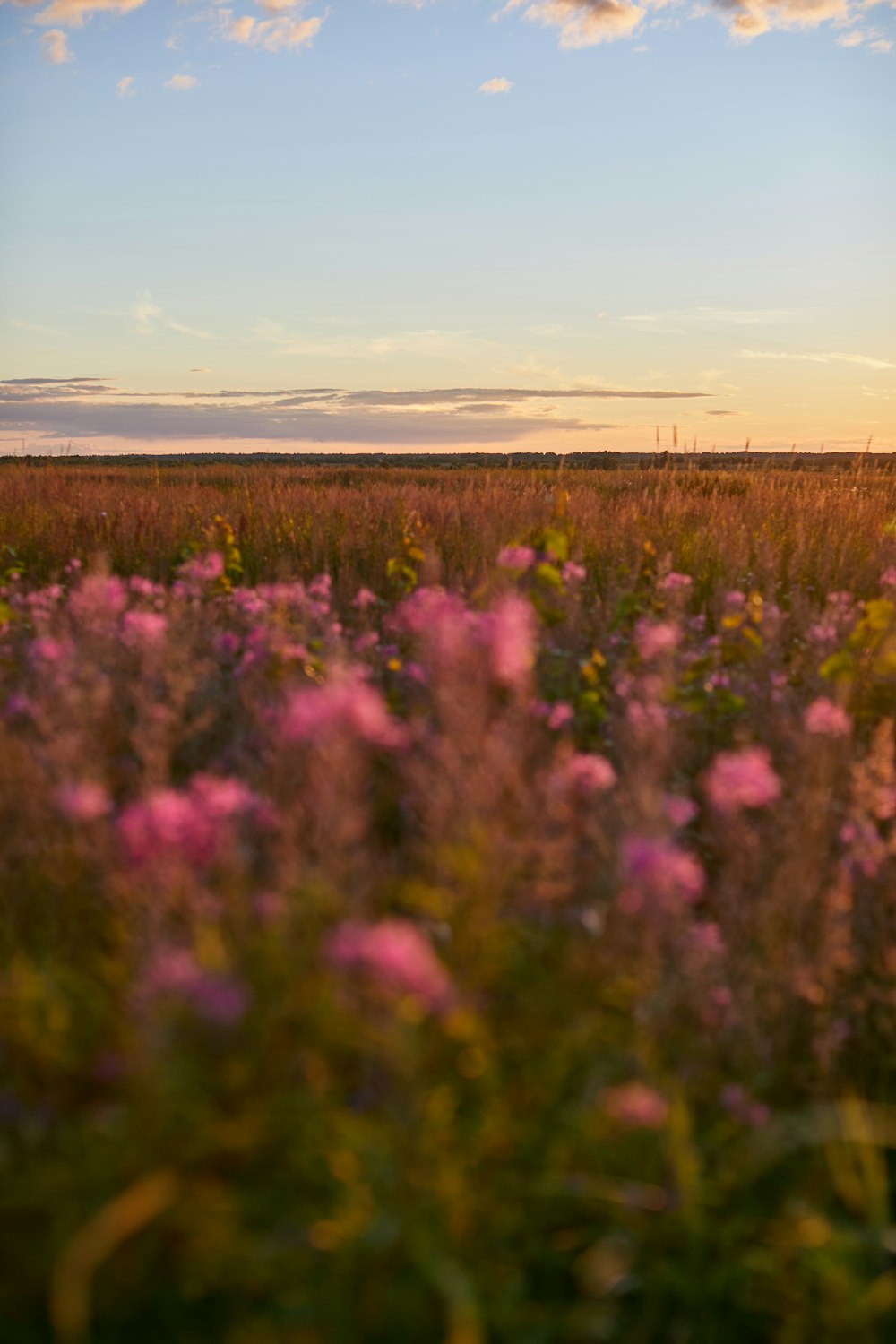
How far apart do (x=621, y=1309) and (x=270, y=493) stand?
8925mm

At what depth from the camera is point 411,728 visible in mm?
2201

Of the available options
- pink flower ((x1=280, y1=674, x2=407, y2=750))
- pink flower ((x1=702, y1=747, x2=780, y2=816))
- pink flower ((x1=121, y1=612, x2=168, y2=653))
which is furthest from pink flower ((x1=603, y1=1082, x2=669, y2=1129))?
pink flower ((x1=121, y1=612, x2=168, y2=653))

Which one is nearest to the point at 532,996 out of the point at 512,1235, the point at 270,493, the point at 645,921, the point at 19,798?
the point at 645,921

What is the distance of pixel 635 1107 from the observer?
154 centimetres

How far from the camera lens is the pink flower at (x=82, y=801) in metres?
1.74

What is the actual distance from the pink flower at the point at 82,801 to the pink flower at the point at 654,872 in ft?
3.10

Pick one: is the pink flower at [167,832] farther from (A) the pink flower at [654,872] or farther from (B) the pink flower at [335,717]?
(A) the pink flower at [654,872]

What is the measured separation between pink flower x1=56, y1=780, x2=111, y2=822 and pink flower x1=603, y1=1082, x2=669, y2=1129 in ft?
3.31

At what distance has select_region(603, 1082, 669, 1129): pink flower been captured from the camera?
1.54 metres

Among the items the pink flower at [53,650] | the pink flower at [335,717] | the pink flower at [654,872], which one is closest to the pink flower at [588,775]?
the pink flower at [654,872]

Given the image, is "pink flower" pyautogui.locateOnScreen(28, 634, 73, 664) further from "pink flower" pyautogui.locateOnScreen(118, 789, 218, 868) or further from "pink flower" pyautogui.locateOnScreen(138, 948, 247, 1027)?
"pink flower" pyautogui.locateOnScreen(138, 948, 247, 1027)

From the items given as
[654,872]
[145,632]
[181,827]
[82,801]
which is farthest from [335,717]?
[145,632]

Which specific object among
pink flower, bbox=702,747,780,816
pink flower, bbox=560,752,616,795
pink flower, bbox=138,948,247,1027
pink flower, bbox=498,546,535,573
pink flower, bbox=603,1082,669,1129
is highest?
pink flower, bbox=498,546,535,573

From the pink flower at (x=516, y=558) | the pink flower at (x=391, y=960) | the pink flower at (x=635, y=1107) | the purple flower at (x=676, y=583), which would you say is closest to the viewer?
the pink flower at (x=391, y=960)
